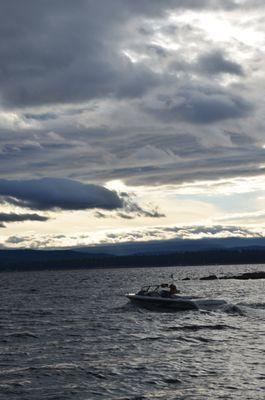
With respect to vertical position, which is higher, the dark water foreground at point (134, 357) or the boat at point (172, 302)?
the boat at point (172, 302)

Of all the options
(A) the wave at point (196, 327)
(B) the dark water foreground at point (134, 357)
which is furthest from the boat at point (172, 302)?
(A) the wave at point (196, 327)

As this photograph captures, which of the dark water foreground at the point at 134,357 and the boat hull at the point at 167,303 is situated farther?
the boat hull at the point at 167,303

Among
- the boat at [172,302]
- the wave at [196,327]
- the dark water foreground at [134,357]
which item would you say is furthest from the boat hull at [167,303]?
the wave at [196,327]

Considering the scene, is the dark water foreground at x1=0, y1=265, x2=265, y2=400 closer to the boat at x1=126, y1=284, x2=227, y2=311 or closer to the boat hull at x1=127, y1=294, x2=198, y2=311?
the boat hull at x1=127, y1=294, x2=198, y2=311

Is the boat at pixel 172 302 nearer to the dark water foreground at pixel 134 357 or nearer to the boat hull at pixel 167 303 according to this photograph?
the boat hull at pixel 167 303

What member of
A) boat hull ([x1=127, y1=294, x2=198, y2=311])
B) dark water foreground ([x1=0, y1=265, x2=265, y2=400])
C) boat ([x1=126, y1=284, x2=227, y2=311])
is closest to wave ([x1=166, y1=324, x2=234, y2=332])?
dark water foreground ([x1=0, y1=265, x2=265, y2=400])

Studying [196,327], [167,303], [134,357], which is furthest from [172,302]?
[134,357]

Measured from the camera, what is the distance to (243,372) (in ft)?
92.3

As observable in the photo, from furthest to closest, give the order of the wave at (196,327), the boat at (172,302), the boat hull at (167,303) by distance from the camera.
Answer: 1. the boat at (172,302)
2. the boat hull at (167,303)
3. the wave at (196,327)

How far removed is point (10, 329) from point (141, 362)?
761 inches

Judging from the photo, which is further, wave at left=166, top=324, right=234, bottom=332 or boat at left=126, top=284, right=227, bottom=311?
boat at left=126, top=284, right=227, bottom=311

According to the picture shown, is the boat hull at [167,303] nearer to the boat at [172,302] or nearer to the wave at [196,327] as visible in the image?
the boat at [172,302]

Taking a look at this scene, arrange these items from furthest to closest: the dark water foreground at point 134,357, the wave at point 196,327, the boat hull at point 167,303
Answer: the boat hull at point 167,303 → the wave at point 196,327 → the dark water foreground at point 134,357

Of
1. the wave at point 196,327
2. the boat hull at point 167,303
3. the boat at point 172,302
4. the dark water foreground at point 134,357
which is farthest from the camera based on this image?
the boat at point 172,302
